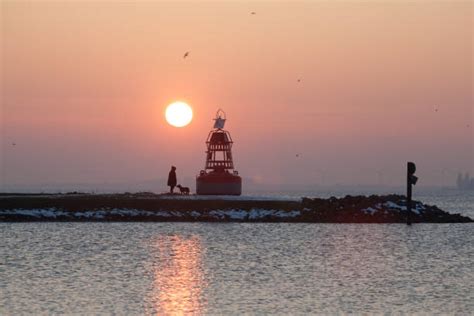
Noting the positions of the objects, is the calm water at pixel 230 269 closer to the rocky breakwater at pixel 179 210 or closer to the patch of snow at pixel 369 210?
the rocky breakwater at pixel 179 210

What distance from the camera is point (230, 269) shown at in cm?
4606

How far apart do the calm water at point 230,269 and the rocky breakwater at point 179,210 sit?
951mm

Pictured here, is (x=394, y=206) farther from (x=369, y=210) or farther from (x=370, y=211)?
(x=370, y=211)

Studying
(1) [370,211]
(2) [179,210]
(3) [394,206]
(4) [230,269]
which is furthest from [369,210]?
(4) [230,269]

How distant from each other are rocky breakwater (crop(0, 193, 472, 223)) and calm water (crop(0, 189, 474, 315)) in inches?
37.5

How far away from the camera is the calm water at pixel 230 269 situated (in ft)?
116

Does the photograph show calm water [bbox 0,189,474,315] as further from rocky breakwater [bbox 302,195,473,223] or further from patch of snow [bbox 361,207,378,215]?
patch of snow [bbox 361,207,378,215]

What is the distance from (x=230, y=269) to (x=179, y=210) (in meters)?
26.0

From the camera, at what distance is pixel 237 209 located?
72.5 metres

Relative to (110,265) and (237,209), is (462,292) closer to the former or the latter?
(110,265)

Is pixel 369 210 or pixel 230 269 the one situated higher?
pixel 369 210

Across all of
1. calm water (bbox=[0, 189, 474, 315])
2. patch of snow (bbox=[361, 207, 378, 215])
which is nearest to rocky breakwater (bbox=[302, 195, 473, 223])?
patch of snow (bbox=[361, 207, 378, 215])

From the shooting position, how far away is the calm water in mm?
35500

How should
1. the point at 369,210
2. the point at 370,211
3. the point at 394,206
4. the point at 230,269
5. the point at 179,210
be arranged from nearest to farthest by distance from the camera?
1. the point at 230,269
2. the point at 179,210
3. the point at 370,211
4. the point at 369,210
5. the point at 394,206
